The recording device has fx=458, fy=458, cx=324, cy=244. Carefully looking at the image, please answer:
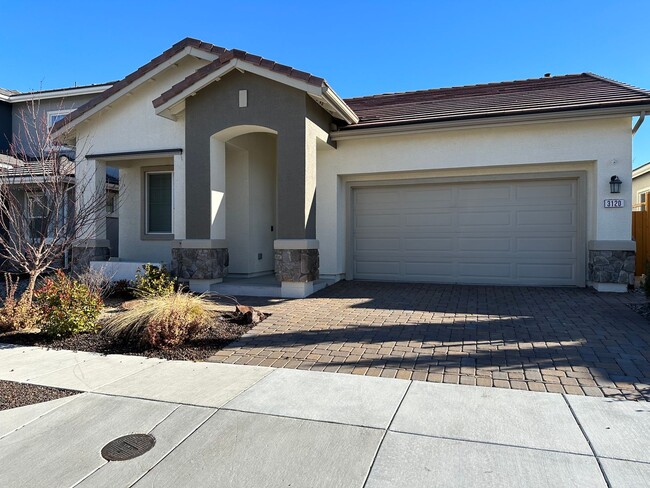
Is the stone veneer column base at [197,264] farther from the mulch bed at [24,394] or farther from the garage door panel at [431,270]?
the mulch bed at [24,394]

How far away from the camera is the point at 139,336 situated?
20.8 feet

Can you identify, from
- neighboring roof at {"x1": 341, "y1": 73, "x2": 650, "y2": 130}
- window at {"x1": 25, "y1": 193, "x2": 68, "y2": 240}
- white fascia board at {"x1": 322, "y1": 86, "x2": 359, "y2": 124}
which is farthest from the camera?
neighboring roof at {"x1": 341, "y1": 73, "x2": 650, "y2": 130}

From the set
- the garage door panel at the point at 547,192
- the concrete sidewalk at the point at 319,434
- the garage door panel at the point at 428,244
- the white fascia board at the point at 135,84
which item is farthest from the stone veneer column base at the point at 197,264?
the garage door panel at the point at 547,192

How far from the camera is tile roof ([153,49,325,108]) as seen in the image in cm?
952

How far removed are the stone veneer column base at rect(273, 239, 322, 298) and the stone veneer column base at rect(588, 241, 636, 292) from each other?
21.4 ft

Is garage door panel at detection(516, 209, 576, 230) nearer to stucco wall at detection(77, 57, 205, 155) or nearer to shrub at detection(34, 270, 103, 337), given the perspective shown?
stucco wall at detection(77, 57, 205, 155)

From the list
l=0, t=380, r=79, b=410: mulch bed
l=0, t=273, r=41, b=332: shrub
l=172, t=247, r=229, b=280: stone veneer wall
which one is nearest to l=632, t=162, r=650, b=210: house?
l=172, t=247, r=229, b=280: stone veneer wall

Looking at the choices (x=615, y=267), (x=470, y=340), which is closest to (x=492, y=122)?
(x=615, y=267)

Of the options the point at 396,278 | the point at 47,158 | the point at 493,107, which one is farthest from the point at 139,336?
the point at 493,107

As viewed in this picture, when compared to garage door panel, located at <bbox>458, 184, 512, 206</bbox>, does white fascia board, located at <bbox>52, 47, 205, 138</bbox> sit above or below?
above

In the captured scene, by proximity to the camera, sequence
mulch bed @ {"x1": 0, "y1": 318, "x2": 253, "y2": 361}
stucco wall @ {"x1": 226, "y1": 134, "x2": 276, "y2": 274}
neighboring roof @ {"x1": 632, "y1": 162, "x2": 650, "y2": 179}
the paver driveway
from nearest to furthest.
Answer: the paver driveway < mulch bed @ {"x1": 0, "y1": 318, "x2": 253, "y2": 361} < stucco wall @ {"x1": 226, "y1": 134, "x2": 276, "y2": 274} < neighboring roof @ {"x1": 632, "y1": 162, "x2": 650, "y2": 179}

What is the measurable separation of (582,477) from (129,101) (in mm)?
12449

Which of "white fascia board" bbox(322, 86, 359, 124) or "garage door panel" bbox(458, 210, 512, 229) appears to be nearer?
"white fascia board" bbox(322, 86, 359, 124)

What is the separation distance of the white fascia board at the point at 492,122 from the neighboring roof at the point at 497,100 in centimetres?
10
